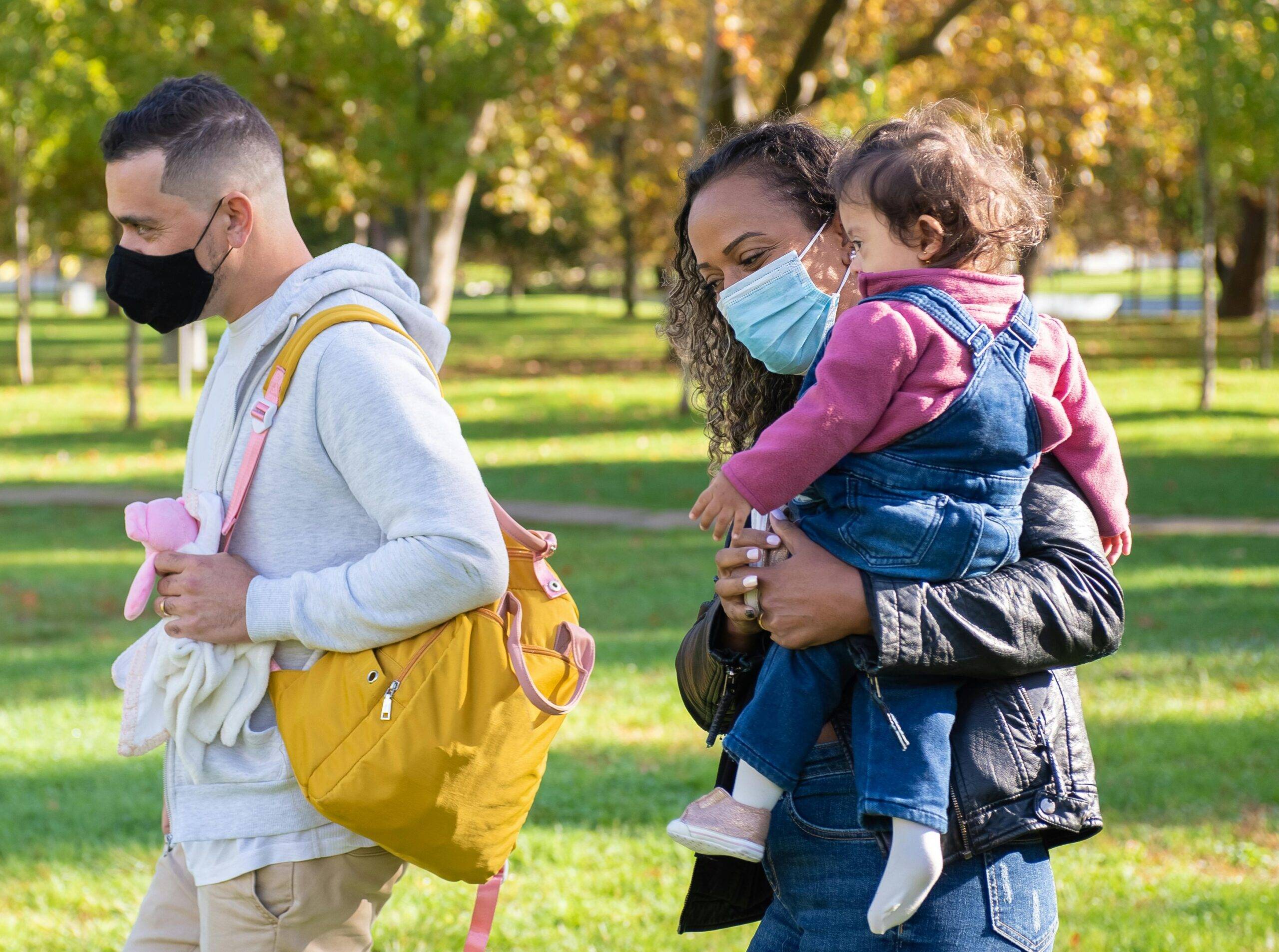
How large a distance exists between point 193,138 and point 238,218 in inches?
6.3

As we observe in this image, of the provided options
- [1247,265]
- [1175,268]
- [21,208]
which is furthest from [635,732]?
[1175,268]

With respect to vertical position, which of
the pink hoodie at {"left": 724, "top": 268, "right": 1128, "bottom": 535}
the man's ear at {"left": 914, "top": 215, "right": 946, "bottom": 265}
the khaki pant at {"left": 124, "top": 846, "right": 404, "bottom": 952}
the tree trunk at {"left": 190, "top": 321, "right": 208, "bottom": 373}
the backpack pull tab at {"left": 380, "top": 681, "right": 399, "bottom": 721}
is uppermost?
the man's ear at {"left": 914, "top": 215, "right": 946, "bottom": 265}

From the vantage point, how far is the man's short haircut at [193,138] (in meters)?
2.37

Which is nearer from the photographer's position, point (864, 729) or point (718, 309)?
point (864, 729)

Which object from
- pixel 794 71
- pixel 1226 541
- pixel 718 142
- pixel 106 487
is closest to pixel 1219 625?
pixel 1226 541

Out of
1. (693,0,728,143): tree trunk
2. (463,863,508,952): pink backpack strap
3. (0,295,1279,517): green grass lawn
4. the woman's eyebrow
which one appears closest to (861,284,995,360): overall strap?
the woman's eyebrow

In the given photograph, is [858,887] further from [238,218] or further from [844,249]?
[238,218]

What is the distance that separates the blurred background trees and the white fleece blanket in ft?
34.8

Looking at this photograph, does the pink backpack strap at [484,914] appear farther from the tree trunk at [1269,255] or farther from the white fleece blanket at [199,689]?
the tree trunk at [1269,255]

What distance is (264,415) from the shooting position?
2.30m

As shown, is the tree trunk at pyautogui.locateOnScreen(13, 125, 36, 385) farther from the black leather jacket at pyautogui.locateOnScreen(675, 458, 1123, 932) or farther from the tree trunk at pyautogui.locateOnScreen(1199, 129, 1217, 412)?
the black leather jacket at pyautogui.locateOnScreen(675, 458, 1123, 932)

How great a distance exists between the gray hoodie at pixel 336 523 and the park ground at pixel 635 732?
2.21m

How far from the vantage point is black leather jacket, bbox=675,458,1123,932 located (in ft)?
6.01

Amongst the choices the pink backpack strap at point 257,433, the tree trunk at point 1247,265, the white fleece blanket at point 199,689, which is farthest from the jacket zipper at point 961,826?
the tree trunk at point 1247,265
